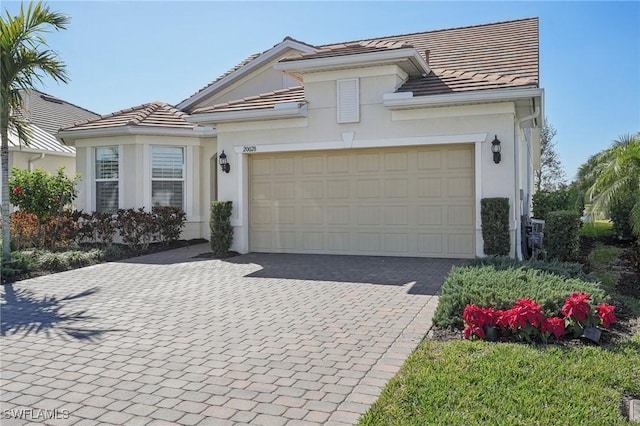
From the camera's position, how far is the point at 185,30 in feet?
37.2

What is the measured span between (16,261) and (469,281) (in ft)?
27.8

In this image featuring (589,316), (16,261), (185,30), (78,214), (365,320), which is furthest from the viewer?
(78,214)

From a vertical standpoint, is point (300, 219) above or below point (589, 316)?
above

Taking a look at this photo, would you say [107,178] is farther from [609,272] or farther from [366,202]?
[609,272]

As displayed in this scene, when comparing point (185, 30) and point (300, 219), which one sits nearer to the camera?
point (185, 30)

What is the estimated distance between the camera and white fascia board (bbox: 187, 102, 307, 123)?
454 inches

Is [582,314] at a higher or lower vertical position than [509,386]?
higher

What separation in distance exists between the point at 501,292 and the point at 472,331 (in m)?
0.79

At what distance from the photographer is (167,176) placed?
14648 millimetres

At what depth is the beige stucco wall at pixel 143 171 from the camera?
14.3 meters

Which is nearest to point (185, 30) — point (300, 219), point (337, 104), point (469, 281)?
point (337, 104)

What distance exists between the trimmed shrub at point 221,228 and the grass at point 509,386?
785 cm

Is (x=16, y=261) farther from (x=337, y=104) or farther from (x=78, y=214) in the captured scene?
(x=337, y=104)

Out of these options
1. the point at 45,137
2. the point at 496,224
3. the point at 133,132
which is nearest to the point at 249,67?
the point at 133,132
